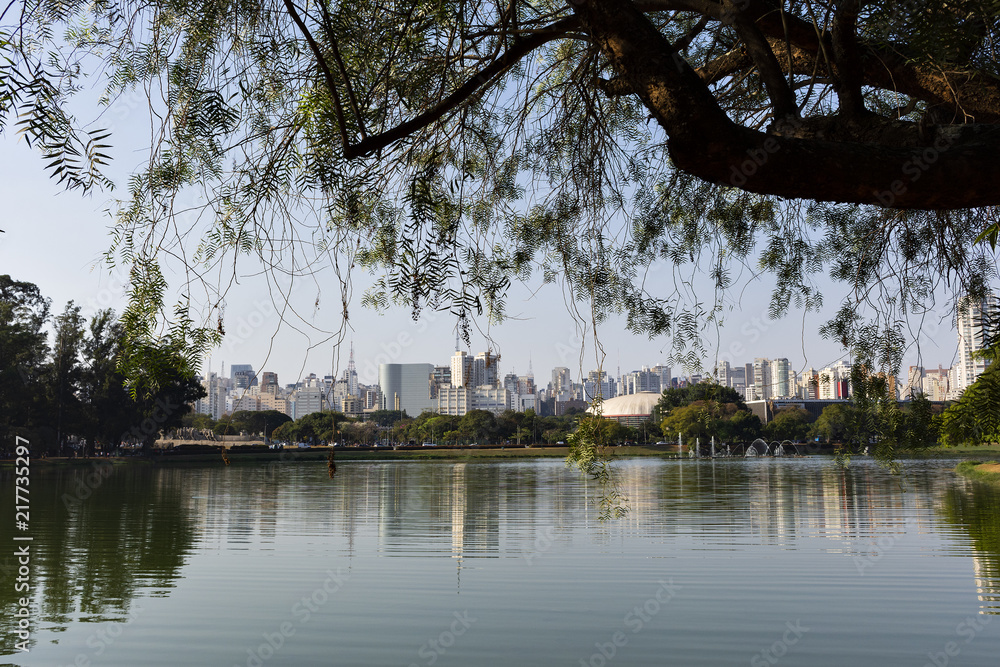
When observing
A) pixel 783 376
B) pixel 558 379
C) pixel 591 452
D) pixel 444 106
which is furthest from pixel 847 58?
pixel 558 379

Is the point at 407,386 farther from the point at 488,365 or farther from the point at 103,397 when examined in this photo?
the point at 488,365

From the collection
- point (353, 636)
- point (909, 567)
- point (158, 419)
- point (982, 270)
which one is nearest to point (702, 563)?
point (909, 567)

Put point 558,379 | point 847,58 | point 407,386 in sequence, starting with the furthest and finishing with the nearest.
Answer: point 407,386 < point 558,379 < point 847,58

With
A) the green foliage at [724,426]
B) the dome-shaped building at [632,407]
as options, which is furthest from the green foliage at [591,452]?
the dome-shaped building at [632,407]

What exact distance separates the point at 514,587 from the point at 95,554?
19.2ft

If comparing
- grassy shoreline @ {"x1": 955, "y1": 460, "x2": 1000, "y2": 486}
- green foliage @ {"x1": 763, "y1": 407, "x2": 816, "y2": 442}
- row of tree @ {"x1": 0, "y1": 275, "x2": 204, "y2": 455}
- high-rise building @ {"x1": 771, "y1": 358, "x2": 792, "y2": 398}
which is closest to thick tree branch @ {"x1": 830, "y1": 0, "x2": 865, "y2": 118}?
high-rise building @ {"x1": 771, "y1": 358, "x2": 792, "y2": 398}

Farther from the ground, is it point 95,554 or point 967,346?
point 967,346

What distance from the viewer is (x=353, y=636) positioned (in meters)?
5.88

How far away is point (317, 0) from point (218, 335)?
1077mm

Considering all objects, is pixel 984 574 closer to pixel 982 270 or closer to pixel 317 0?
pixel 982 270

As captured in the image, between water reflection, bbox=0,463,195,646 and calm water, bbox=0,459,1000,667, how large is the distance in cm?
6

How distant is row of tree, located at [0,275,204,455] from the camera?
34656 millimetres

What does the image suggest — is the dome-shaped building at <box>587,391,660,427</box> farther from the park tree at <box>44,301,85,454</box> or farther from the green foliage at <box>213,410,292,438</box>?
the park tree at <box>44,301,85,454</box>

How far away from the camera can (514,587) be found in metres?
7.62
